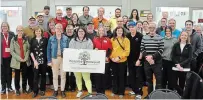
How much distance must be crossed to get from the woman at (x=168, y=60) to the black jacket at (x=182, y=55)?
0.40 ft

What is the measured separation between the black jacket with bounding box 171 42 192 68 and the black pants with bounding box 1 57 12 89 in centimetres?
364

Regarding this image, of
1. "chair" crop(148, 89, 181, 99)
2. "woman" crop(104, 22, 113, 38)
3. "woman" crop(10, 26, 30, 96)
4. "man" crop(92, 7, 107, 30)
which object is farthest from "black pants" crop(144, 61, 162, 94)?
"woman" crop(10, 26, 30, 96)

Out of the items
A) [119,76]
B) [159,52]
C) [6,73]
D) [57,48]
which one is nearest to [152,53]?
[159,52]

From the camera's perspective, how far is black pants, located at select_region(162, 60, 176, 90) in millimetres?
5477

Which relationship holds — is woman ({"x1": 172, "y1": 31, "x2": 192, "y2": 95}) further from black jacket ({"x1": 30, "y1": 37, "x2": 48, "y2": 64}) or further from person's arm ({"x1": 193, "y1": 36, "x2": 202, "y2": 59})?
black jacket ({"x1": 30, "y1": 37, "x2": 48, "y2": 64})

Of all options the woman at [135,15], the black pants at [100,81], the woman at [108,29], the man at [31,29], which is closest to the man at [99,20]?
the woman at [108,29]

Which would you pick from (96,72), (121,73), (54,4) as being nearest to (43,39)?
(96,72)

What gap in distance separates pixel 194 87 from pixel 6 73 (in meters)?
4.17

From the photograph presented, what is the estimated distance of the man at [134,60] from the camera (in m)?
5.53

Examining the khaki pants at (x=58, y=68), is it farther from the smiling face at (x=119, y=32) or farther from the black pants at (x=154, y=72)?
the black pants at (x=154, y=72)

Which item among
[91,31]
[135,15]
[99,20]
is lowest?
[91,31]

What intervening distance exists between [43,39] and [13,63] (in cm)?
89

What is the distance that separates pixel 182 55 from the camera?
5250 millimetres

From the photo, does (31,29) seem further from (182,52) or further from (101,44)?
(182,52)
